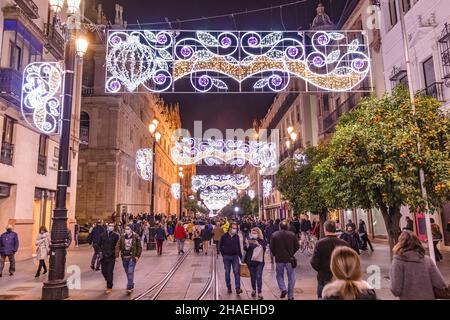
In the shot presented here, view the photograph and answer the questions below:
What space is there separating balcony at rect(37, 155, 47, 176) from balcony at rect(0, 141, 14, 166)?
2615 millimetres

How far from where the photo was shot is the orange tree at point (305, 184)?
1844 centimetres

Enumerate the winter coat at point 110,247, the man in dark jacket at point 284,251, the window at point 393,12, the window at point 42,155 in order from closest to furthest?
the man in dark jacket at point 284,251 < the winter coat at point 110,247 < the window at point 42,155 < the window at point 393,12

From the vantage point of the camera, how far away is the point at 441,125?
391 inches

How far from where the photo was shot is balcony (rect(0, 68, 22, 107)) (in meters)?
14.7

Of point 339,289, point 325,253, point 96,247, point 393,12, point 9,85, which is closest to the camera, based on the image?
point 339,289

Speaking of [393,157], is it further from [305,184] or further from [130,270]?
[305,184]

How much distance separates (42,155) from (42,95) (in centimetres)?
434

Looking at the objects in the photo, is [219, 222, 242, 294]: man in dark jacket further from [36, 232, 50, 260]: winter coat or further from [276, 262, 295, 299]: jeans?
[36, 232, 50, 260]: winter coat

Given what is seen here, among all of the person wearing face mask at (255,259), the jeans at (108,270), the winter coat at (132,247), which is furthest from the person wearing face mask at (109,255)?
the person wearing face mask at (255,259)

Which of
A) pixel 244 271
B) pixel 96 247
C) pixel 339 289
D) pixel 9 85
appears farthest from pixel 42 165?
pixel 339 289

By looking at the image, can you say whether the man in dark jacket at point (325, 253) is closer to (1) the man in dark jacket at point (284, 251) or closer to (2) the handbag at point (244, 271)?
(1) the man in dark jacket at point (284, 251)

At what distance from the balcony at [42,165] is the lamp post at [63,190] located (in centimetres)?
1041

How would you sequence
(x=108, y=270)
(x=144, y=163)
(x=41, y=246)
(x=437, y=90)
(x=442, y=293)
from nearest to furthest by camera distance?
1. (x=442, y=293)
2. (x=108, y=270)
3. (x=41, y=246)
4. (x=437, y=90)
5. (x=144, y=163)

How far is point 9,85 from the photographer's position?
1478cm
